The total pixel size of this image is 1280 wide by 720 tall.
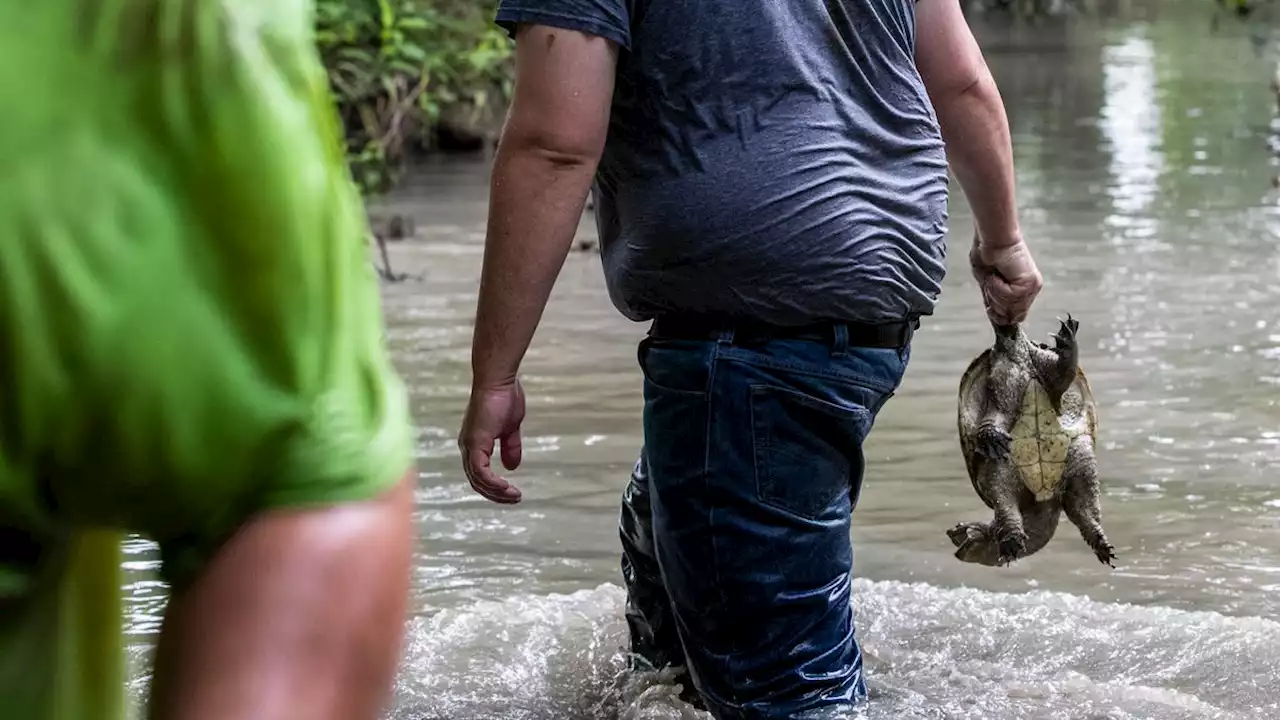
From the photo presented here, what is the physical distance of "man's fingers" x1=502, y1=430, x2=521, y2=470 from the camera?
10.8 ft

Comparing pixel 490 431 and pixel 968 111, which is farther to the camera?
pixel 968 111

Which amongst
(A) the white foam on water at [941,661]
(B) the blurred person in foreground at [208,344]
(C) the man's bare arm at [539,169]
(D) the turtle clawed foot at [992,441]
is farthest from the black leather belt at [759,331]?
(B) the blurred person in foreground at [208,344]

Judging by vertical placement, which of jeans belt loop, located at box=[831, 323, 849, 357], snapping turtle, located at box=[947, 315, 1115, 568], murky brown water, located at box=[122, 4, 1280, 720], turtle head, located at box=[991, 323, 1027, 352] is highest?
jeans belt loop, located at box=[831, 323, 849, 357]

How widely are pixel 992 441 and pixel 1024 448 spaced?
10 cm

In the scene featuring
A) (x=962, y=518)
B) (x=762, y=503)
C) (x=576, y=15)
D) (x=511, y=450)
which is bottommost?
(x=962, y=518)

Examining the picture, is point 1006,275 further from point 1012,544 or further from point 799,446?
point 799,446

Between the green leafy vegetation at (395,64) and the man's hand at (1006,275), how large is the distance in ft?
26.7

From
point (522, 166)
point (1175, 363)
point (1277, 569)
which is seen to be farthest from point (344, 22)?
point (522, 166)

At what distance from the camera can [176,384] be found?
859 millimetres

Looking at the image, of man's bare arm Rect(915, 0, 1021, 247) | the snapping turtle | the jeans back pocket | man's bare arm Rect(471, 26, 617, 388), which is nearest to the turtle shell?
the snapping turtle

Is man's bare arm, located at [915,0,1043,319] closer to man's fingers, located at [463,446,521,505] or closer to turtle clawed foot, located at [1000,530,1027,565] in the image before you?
turtle clawed foot, located at [1000,530,1027,565]

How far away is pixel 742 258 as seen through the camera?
2959mm

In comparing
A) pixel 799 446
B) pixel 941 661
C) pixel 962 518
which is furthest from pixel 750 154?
pixel 962 518

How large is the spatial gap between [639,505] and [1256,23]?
28.6 metres
